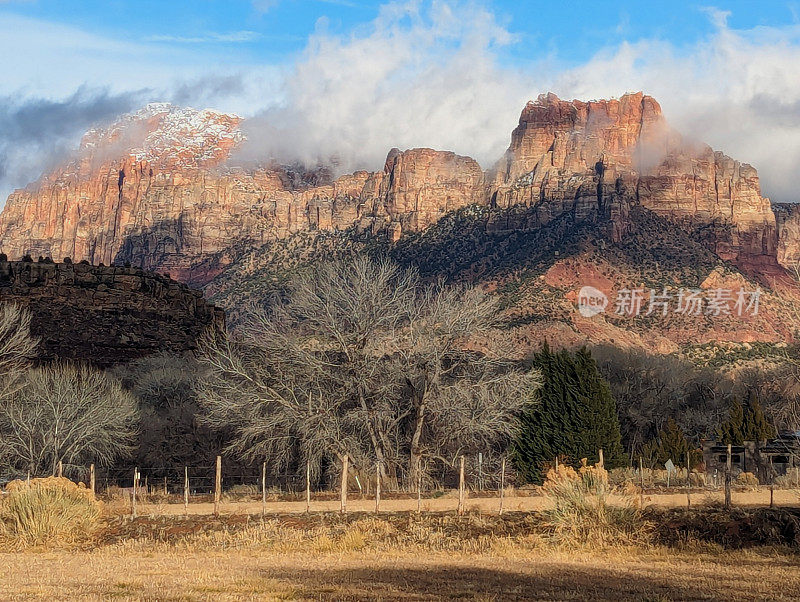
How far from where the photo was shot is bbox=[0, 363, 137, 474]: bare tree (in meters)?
36.5

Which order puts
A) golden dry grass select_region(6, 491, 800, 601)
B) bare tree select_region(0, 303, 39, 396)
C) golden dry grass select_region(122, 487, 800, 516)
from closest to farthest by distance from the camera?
1. golden dry grass select_region(6, 491, 800, 601)
2. golden dry grass select_region(122, 487, 800, 516)
3. bare tree select_region(0, 303, 39, 396)

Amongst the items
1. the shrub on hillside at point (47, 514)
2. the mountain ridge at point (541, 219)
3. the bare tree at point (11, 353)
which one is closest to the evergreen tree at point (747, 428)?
the bare tree at point (11, 353)

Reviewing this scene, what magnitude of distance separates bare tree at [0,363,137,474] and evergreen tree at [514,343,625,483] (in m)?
14.4

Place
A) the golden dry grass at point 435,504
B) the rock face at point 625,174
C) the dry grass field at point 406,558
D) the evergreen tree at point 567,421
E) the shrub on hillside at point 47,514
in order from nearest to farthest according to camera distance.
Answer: the dry grass field at point 406,558, the shrub on hillside at point 47,514, the golden dry grass at point 435,504, the evergreen tree at point 567,421, the rock face at point 625,174

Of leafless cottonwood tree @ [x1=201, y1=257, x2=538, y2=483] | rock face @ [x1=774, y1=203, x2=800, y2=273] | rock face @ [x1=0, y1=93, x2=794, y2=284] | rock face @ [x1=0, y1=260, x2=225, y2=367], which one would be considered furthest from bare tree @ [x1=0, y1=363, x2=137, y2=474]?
Answer: rock face @ [x1=774, y1=203, x2=800, y2=273]

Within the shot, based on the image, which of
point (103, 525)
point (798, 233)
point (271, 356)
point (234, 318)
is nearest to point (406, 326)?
point (271, 356)

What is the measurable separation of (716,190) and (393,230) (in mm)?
48666

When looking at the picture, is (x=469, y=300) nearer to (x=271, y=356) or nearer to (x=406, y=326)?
(x=406, y=326)

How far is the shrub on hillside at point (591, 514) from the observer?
18953 mm

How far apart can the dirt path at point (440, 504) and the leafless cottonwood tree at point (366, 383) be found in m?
3.52

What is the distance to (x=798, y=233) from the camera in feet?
573

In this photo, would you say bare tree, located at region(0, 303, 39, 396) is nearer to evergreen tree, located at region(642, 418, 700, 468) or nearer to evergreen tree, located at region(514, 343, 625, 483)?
evergreen tree, located at region(514, 343, 625, 483)

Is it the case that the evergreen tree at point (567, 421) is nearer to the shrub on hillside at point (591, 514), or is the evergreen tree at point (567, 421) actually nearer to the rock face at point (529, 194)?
the shrub on hillside at point (591, 514)

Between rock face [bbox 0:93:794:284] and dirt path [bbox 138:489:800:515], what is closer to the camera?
dirt path [bbox 138:489:800:515]
